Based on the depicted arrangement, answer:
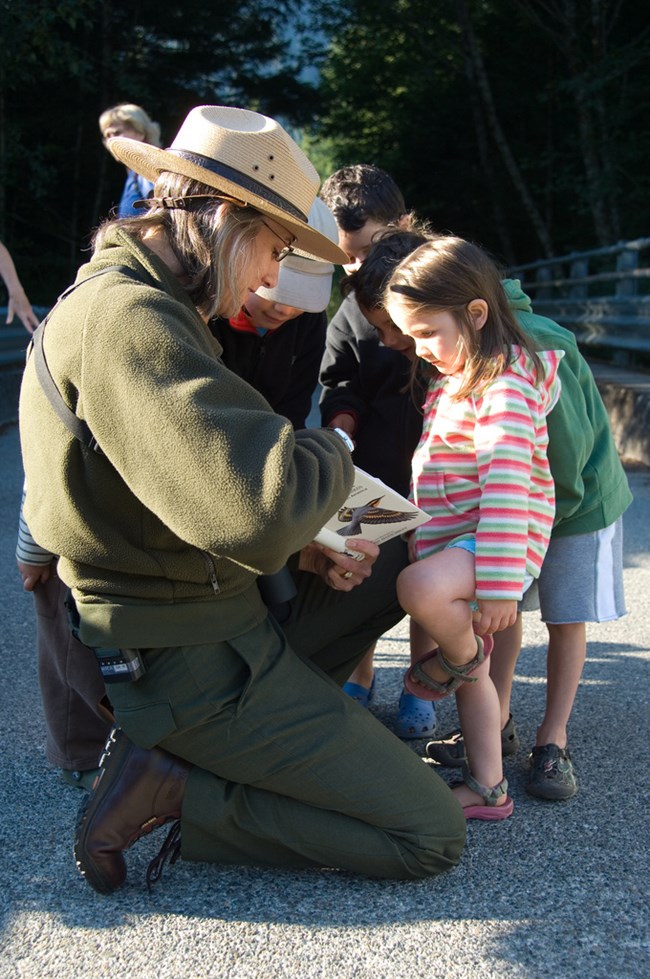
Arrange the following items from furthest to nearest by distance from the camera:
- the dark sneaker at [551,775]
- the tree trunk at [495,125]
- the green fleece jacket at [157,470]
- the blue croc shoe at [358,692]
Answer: the tree trunk at [495,125] → the blue croc shoe at [358,692] → the dark sneaker at [551,775] → the green fleece jacket at [157,470]

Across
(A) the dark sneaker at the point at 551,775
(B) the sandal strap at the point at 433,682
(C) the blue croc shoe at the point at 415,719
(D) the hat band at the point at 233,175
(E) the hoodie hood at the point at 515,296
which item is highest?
(D) the hat band at the point at 233,175

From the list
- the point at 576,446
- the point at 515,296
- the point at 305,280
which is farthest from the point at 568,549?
the point at 305,280

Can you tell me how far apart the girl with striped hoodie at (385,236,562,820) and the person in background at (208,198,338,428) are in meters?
0.43

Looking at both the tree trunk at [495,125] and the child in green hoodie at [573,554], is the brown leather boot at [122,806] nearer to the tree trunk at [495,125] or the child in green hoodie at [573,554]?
the child in green hoodie at [573,554]

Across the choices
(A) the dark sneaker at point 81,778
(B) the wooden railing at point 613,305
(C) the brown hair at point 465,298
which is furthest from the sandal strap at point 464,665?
(B) the wooden railing at point 613,305

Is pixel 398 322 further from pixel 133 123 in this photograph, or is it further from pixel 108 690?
pixel 133 123

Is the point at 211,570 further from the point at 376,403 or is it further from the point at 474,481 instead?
the point at 376,403

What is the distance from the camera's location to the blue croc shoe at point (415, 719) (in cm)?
345

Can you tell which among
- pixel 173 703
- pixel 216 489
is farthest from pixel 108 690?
pixel 216 489

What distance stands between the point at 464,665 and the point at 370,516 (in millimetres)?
449

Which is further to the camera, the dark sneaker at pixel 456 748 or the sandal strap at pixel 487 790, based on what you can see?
the dark sneaker at pixel 456 748

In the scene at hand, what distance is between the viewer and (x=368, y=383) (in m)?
3.67

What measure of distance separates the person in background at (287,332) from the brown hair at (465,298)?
0.45 metres

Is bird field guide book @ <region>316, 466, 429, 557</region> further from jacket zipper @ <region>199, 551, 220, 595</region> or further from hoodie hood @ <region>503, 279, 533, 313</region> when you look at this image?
hoodie hood @ <region>503, 279, 533, 313</region>
